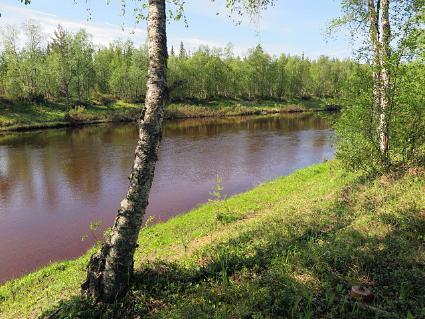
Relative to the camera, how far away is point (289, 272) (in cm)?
748

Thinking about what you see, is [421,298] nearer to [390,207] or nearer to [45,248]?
[390,207]

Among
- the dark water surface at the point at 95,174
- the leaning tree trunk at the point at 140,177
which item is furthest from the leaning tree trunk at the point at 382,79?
the leaning tree trunk at the point at 140,177

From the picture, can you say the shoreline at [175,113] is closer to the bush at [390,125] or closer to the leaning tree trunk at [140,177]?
the bush at [390,125]

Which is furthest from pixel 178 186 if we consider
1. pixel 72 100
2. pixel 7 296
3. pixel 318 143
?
pixel 72 100

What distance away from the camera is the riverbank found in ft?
191

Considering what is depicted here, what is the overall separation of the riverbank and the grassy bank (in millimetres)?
34256

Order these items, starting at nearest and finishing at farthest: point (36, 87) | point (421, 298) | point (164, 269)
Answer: point (421, 298) → point (164, 269) → point (36, 87)

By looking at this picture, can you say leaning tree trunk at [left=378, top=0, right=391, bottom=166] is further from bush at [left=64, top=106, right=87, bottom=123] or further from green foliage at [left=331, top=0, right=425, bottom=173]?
bush at [left=64, top=106, right=87, bottom=123]

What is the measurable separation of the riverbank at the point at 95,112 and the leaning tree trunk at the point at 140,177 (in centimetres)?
3850

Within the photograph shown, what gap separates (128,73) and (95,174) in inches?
2299

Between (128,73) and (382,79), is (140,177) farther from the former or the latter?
(128,73)

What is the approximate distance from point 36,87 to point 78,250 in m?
65.1

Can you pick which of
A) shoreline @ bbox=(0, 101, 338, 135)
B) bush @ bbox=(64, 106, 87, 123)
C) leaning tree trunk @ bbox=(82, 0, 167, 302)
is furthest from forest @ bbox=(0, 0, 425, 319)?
bush @ bbox=(64, 106, 87, 123)

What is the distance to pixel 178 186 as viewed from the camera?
2508 cm
